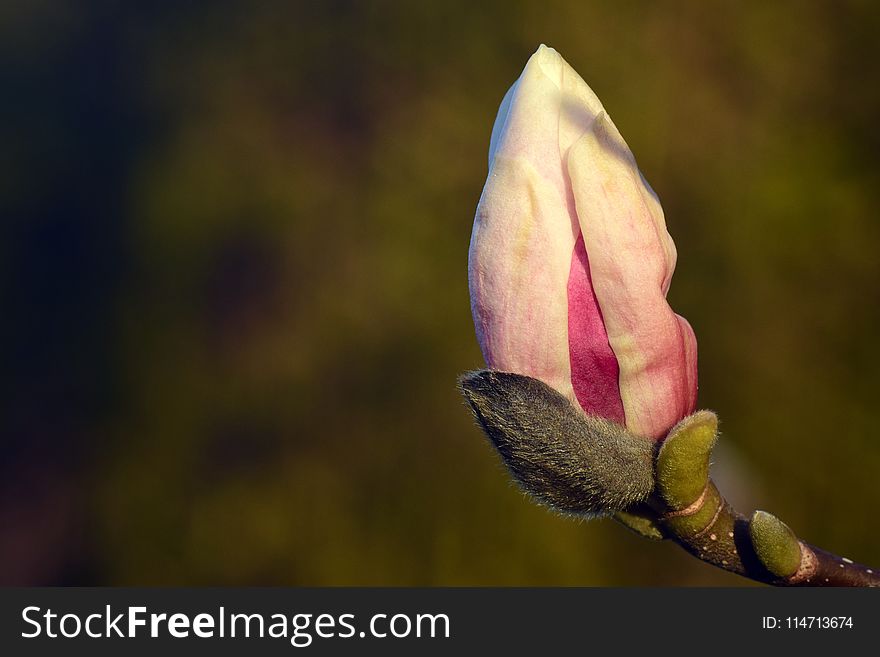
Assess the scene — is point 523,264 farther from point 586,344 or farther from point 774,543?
point 774,543

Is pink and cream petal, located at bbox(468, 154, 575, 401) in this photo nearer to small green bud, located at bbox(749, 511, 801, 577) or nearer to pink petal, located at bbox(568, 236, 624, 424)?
pink petal, located at bbox(568, 236, 624, 424)

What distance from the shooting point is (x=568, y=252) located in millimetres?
425

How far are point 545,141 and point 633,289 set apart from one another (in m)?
0.07

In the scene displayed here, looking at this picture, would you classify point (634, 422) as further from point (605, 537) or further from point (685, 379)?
point (605, 537)

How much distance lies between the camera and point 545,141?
42 cm

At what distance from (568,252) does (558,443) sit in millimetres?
83

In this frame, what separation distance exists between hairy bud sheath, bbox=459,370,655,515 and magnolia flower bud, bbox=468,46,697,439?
0.01 meters

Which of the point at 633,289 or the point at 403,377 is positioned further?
the point at 403,377

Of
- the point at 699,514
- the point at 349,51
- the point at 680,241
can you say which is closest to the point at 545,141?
the point at 699,514

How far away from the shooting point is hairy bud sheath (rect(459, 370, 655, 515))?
0.44 metres

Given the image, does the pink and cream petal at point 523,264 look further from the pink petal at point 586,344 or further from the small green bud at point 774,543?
the small green bud at point 774,543

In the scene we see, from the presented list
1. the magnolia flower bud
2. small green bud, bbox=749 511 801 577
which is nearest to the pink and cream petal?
the magnolia flower bud

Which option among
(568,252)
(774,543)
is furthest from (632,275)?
(774,543)

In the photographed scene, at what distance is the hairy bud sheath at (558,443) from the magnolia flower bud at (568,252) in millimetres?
10
